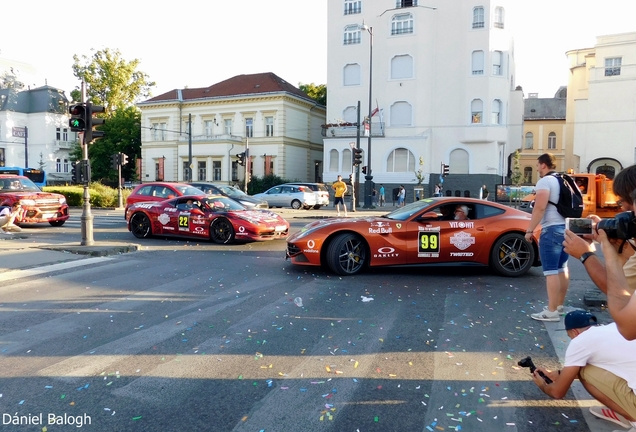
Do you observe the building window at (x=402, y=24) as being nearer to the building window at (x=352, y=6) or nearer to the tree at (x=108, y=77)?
the building window at (x=352, y=6)

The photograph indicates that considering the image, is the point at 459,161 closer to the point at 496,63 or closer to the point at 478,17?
the point at 496,63

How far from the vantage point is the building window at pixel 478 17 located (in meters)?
42.6

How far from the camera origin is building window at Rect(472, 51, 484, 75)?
4262 centimetres

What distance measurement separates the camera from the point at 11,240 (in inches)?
527

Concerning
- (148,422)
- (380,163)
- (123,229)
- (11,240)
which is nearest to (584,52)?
(380,163)

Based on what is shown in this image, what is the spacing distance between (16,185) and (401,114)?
3376 centimetres

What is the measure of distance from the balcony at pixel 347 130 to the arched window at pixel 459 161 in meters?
6.34

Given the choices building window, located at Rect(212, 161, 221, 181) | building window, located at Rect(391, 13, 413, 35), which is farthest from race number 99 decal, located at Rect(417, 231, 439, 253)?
building window, located at Rect(212, 161, 221, 181)

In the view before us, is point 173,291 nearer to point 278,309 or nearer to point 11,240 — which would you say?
point 278,309

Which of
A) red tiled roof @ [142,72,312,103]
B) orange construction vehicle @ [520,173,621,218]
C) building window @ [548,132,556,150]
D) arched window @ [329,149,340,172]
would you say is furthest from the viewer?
building window @ [548,132,556,150]

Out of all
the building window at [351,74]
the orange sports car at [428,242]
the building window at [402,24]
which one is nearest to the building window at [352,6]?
the building window at [402,24]

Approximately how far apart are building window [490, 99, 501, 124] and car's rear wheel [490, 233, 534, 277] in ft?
120

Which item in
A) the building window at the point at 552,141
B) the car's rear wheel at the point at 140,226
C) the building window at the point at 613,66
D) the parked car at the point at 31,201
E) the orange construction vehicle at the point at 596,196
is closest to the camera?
the car's rear wheel at the point at 140,226

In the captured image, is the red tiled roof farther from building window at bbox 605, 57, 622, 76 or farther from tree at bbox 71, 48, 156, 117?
building window at bbox 605, 57, 622, 76
